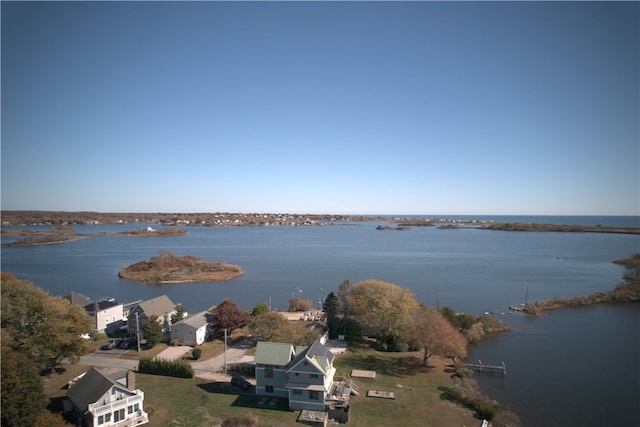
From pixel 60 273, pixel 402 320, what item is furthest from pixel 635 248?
pixel 60 273

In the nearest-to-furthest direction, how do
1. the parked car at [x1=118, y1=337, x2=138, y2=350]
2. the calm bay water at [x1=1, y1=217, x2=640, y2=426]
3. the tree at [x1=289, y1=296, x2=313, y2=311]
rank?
the calm bay water at [x1=1, y1=217, x2=640, y2=426], the parked car at [x1=118, y1=337, x2=138, y2=350], the tree at [x1=289, y1=296, x2=313, y2=311]

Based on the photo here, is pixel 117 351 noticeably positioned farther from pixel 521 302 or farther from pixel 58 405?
pixel 521 302

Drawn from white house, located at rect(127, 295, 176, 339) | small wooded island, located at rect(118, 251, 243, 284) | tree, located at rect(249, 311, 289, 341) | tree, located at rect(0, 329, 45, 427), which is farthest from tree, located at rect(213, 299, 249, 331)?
small wooded island, located at rect(118, 251, 243, 284)

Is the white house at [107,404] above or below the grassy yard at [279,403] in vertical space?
above

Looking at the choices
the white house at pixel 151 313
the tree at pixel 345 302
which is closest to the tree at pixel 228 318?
the white house at pixel 151 313

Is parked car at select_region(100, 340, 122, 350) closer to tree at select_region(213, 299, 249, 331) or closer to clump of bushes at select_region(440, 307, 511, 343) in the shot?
tree at select_region(213, 299, 249, 331)

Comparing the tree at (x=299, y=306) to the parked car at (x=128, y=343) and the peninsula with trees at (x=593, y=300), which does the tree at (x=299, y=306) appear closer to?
the parked car at (x=128, y=343)
